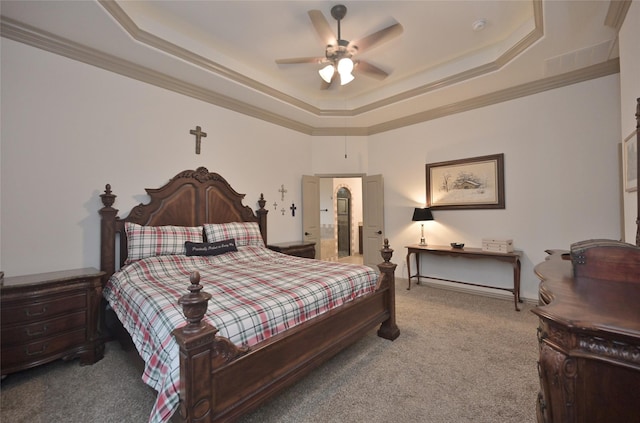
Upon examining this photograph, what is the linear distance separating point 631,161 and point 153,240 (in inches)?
177

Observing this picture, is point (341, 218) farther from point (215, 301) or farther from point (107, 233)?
point (215, 301)

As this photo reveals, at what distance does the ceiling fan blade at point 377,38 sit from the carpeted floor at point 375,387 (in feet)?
9.75

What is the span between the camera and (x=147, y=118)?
335cm

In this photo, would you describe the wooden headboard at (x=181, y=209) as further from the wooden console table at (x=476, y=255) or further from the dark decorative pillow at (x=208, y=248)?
the wooden console table at (x=476, y=255)

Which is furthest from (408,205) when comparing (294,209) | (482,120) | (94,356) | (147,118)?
(94,356)

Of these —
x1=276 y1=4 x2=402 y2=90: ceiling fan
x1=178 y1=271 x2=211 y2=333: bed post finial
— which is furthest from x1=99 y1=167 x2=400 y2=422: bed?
x1=276 y1=4 x2=402 y2=90: ceiling fan

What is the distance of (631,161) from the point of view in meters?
2.23

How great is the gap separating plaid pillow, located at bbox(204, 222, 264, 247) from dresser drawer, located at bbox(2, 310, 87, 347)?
1.44 m

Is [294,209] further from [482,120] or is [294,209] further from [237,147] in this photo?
[482,120]

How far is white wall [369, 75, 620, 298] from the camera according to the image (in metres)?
3.30

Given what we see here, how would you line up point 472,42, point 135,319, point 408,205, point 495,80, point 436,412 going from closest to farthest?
point 436,412 < point 135,319 < point 472,42 < point 495,80 < point 408,205

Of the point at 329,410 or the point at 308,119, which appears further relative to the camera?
the point at 308,119

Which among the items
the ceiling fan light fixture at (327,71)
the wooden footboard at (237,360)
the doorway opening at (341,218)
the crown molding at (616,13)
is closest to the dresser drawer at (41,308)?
the wooden footboard at (237,360)

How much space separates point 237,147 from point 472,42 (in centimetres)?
347
